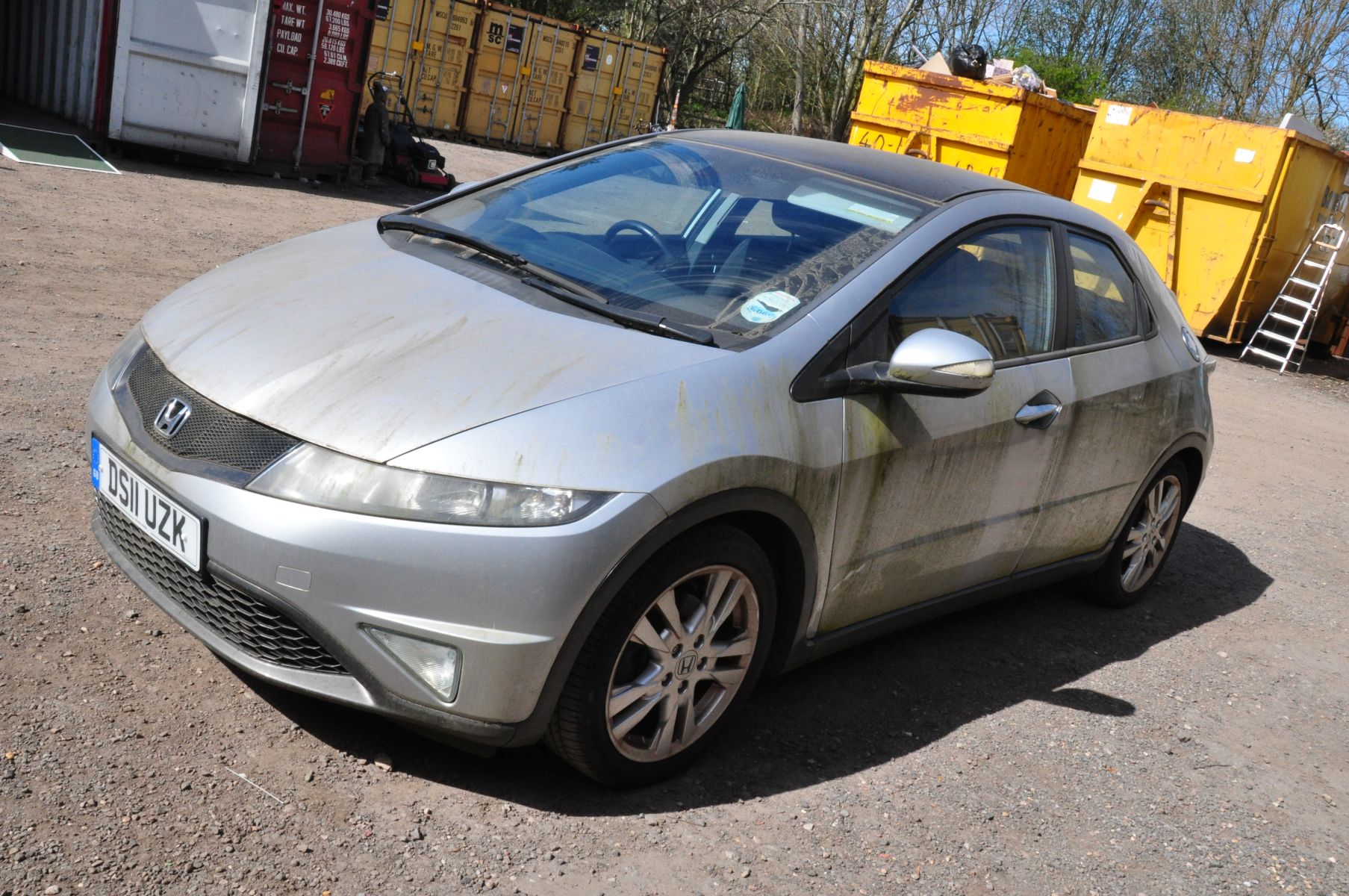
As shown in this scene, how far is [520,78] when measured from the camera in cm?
2438

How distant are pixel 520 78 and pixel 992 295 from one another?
2205 cm

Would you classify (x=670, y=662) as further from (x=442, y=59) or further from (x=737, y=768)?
(x=442, y=59)

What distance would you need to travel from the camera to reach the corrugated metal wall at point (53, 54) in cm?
1245

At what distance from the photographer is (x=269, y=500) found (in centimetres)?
262

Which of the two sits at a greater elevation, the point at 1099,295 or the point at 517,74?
the point at 1099,295

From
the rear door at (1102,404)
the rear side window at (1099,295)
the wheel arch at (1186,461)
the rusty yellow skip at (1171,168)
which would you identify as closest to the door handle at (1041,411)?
the rear door at (1102,404)

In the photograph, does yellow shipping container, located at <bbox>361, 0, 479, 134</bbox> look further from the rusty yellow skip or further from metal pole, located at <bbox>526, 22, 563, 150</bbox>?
the rusty yellow skip

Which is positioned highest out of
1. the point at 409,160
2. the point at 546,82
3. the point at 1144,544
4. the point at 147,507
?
the point at 546,82

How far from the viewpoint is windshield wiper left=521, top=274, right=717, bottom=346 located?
3104 mm

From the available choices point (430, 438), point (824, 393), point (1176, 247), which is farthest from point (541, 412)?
point (1176, 247)

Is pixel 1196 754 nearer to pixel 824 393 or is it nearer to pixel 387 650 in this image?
pixel 824 393

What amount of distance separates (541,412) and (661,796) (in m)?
1.08

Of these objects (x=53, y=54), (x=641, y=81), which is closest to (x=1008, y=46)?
(x=641, y=81)

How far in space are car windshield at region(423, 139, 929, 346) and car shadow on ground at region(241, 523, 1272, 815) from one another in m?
1.18
